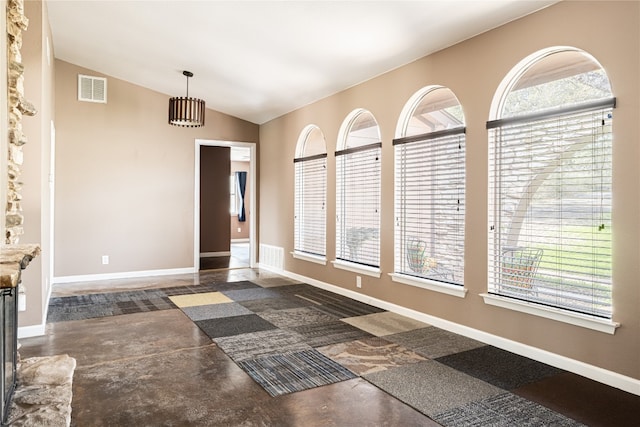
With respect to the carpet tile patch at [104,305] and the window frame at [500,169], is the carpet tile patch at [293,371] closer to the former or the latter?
the window frame at [500,169]

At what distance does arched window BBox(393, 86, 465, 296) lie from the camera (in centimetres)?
387

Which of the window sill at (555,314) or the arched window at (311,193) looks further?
the arched window at (311,193)

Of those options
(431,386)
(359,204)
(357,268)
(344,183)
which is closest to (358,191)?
(359,204)

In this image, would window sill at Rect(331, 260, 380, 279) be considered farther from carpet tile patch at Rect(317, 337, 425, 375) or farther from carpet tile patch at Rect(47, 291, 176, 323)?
carpet tile patch at Rect(47, 291, 176, 323)

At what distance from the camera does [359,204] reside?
5172 millimetres

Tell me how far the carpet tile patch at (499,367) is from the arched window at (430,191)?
0.63m

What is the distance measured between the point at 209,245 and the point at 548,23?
25.6 feet

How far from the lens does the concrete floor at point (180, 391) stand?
233 centimetres

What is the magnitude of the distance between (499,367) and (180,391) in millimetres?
2112

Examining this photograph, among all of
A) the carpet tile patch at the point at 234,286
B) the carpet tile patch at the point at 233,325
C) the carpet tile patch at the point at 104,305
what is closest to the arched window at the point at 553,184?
the carpet tile patch at the point at 233,325

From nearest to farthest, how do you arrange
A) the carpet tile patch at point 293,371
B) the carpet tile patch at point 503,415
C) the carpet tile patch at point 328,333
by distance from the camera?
1. the carpet tile patch at point 503,415
2. the carpet tile patch at point 293,371
3. the carpet tile patch at point 328,333

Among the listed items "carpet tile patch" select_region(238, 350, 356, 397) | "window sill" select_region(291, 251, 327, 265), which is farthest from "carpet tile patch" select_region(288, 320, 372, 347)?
"window sill" select_region(291, 251, 327, 265)

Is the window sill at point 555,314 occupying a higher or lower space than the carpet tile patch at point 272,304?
higher

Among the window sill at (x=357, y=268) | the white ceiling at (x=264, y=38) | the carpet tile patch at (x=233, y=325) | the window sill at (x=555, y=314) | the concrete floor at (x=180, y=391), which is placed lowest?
the concrete floor at (x=180, y=391)
